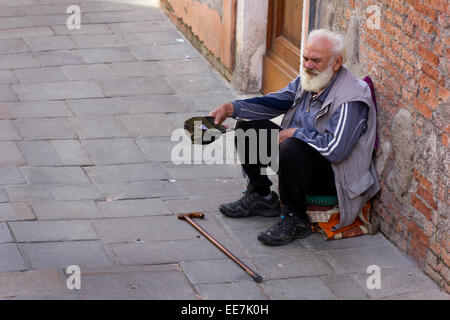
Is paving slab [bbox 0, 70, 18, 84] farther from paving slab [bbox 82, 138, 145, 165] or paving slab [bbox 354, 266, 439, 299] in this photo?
paving slab [bbox 354, 266, 439, 299]

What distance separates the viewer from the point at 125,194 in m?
5.54

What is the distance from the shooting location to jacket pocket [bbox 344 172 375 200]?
4785 mm

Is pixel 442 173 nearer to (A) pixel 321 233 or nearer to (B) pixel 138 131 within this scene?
(A) pixel 321 233

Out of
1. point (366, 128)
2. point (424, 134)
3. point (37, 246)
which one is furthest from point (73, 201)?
point (424, 134)

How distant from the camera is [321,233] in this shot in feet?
16.4

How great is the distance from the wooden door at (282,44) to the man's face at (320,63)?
2122 mm

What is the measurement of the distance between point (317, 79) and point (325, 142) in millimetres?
412

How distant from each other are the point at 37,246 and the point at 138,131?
6.85ft

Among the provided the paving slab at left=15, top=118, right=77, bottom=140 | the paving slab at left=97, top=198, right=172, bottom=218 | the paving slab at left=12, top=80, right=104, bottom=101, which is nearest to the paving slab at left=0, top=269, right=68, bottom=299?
the paving slab at left=97, top=198, right=172, bottom=218

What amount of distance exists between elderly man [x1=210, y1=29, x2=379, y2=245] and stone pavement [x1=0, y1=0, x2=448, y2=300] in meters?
0.22

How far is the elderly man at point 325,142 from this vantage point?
4684 millimetres

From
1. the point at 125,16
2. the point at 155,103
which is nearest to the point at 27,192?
the point at 155,103

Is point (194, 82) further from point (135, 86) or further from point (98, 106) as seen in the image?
point (98, 106)
